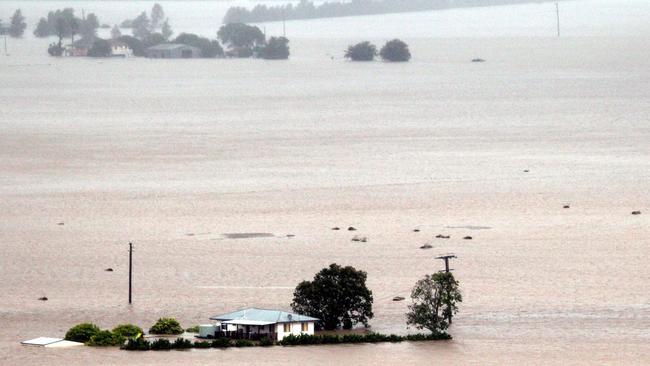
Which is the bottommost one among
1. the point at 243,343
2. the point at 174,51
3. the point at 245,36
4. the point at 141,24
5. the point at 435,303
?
the point at 243,343

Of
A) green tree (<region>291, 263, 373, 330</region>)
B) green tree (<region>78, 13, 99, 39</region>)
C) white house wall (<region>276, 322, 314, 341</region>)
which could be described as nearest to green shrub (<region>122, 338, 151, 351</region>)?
white house wall (<region>276, 322, 314, 341</region>)

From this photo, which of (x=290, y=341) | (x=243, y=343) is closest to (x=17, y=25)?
(x=243, y=343)

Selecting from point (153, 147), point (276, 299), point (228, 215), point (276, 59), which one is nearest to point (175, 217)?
point (228, 215)

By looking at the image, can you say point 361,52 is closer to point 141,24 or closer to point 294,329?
point 141,24

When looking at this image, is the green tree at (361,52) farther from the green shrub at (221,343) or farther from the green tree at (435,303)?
the green shrub at (221,343)

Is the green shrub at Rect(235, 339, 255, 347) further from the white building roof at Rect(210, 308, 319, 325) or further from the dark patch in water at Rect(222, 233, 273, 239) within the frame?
the dark patch in water at Rect(222, 233, 273, 239)

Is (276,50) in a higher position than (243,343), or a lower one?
higher

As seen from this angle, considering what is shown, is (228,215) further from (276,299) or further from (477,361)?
(477,361)
